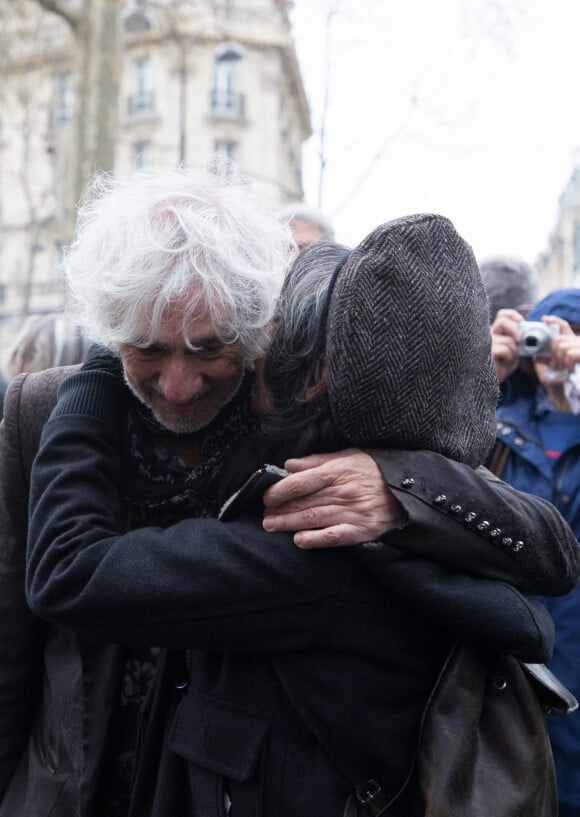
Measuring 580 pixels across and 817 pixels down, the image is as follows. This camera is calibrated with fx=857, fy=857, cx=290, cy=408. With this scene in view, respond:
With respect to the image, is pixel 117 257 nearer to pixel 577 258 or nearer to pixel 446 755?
pixel 446 755

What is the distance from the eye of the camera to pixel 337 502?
1302 mm

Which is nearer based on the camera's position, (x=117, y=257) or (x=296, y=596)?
(x=296, y=596)

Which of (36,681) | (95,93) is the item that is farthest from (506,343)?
(95,93)

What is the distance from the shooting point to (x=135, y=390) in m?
1.62

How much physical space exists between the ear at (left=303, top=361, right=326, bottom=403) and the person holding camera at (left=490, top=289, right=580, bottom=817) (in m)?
1.18

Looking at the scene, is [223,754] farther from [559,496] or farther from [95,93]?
[95,93]

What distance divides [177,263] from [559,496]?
4.42 ft

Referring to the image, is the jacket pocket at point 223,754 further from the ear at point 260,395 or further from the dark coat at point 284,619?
the ear at point 260,395

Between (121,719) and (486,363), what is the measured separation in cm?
99

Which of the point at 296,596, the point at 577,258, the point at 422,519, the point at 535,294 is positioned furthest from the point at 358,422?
the point at 577,258

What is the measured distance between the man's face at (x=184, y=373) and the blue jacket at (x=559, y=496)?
3.66 ft

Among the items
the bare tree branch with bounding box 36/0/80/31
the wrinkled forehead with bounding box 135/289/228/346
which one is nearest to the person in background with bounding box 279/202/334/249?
the wrinkled forehead with bounding box 135/289/228/346

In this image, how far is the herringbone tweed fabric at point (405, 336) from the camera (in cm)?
126

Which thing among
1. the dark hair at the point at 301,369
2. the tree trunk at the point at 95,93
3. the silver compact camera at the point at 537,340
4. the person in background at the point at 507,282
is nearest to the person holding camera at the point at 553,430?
the silver compact camera at the point at 537,340
